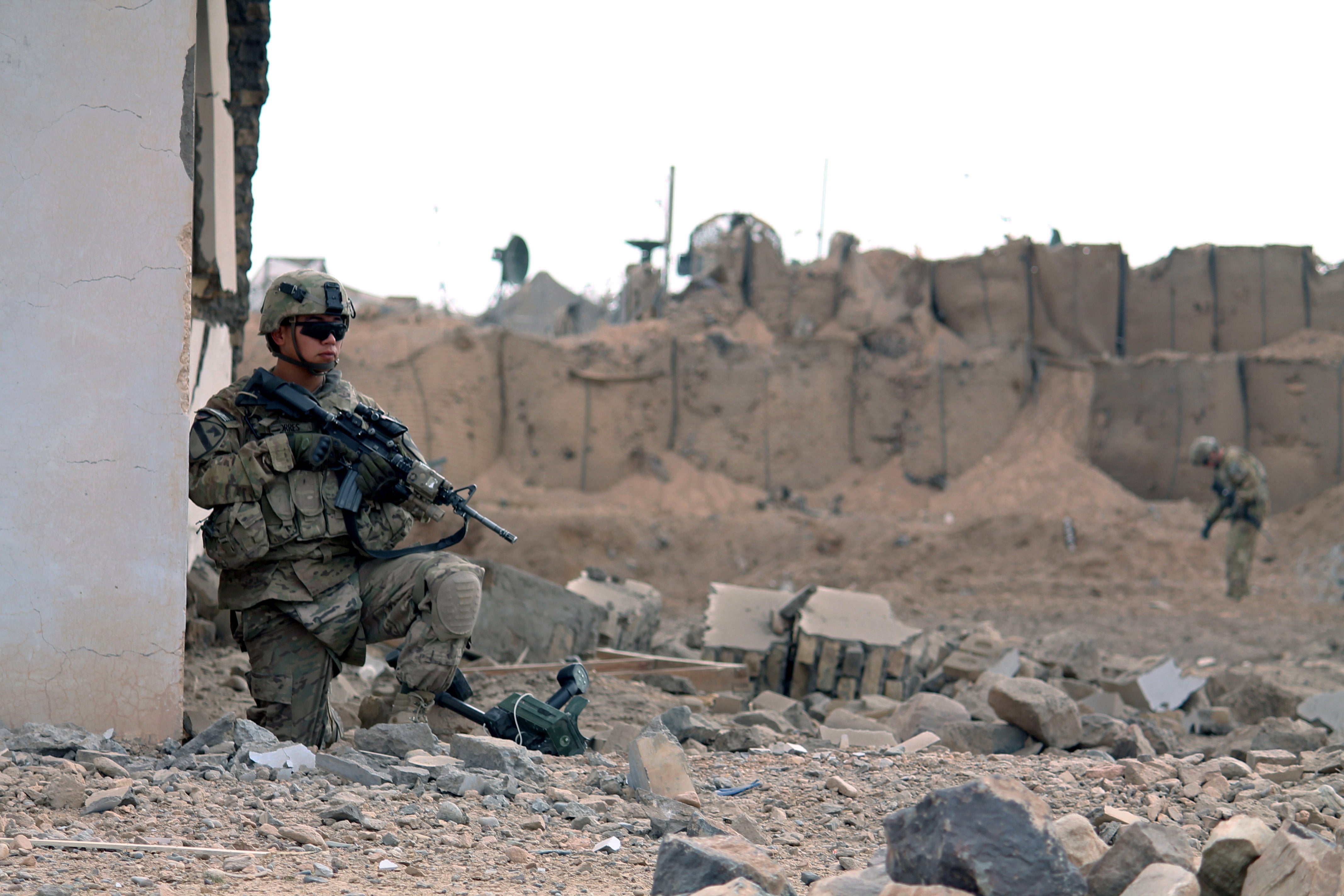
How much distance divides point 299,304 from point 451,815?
1.80 meters

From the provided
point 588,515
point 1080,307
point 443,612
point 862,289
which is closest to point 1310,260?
point 1080,307

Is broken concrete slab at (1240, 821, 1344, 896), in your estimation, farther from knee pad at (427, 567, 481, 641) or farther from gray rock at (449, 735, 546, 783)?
knee pad at (427, 567, 481, 641)

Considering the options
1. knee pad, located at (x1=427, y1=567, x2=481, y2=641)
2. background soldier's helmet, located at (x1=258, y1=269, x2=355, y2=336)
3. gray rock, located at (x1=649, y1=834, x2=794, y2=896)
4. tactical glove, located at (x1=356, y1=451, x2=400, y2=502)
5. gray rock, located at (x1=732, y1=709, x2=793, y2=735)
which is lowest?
gray rock, located at (x1=732, y1=709, x2=793, y2=735)

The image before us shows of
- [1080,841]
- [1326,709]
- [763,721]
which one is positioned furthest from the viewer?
[1326,709]

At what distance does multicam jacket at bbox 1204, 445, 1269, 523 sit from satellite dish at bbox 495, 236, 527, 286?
1135cm

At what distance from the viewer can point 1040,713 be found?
427 cm

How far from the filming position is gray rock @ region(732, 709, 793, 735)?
15.0 ft

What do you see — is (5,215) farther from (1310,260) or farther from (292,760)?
(1310,260)

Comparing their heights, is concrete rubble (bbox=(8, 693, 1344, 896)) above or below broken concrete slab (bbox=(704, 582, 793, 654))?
above

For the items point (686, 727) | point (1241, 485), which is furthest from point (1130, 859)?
point (1241, 485)

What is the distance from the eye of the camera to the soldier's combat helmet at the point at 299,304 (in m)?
3.67

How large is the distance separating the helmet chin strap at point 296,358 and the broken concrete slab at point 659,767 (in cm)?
164

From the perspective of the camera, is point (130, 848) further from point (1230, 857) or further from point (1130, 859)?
point (1230, 857)

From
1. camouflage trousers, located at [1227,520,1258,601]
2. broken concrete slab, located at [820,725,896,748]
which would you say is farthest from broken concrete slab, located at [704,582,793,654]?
camouflage trousers, located at [1227,520,1258,601]
